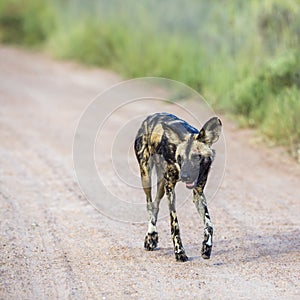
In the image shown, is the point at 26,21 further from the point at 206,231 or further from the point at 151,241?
the point at 206,231

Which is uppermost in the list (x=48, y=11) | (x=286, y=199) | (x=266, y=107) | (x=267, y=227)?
(x=48, y=11)

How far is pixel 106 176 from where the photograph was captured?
8828mm

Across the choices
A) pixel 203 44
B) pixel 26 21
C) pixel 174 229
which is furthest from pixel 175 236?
pixel 26 21

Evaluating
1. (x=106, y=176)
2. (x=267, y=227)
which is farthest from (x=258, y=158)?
(x=267, y=227)

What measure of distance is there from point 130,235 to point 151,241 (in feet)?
1.66

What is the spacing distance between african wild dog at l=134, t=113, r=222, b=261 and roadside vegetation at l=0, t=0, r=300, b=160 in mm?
3780

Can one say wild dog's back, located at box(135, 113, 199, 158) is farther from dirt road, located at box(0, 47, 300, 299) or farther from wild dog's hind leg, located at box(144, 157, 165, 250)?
dirt road, located at box(0, 47, 300, 299)

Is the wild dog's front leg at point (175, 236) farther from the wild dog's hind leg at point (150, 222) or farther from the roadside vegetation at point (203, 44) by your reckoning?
the roadside vegetation at point (203, 44)

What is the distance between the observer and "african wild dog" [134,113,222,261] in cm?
573

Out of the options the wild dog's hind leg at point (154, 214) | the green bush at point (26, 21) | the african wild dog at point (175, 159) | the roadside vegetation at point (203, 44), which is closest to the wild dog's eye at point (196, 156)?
the african wild dog at point (175, 159)

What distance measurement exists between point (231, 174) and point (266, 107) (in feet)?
7.20

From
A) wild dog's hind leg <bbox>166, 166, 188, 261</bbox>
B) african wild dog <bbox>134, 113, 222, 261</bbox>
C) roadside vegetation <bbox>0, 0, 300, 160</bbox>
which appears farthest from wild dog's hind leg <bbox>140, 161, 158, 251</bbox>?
roadside vegetation <bbox>0, 0, 300, 160</bbox>

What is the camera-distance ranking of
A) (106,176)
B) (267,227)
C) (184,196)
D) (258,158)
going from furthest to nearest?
(258,158) < (106,176) < (184,196) < (267,227)

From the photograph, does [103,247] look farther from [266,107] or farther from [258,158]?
[266,107]
